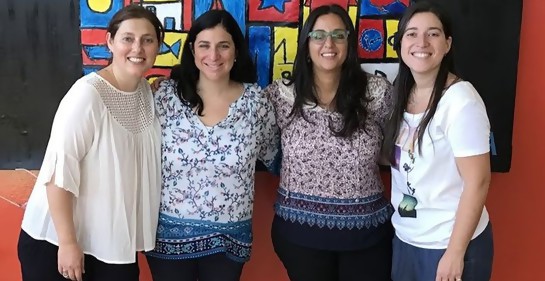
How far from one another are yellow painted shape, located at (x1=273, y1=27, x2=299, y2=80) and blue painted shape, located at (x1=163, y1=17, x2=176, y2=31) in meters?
0.37

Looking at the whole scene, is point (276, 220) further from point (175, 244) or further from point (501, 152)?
point (501, 152)

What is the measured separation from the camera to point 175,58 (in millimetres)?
2070

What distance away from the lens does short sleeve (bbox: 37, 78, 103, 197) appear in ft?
4.93

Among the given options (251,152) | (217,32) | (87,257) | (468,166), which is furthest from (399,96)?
(87,257)

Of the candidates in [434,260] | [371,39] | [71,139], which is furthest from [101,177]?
[371,39]

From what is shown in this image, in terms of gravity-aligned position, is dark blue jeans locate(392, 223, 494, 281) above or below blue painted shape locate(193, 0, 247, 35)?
below

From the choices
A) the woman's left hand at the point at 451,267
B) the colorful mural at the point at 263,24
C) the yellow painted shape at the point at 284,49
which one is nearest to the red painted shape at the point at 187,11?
the colorful mural at the point at 263,24

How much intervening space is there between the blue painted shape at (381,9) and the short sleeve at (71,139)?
3.37 ft

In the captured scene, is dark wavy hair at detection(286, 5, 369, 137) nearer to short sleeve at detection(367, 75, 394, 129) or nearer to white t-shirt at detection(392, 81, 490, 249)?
short sleeve at detection(367, 75, 394, 129)

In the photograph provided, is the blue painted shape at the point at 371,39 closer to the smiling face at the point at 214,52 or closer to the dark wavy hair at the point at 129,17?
the smiling face at the point at 214,52

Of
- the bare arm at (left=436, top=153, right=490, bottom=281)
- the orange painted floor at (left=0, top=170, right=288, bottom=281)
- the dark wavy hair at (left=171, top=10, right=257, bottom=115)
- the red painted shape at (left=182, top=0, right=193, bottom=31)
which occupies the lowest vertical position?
the orange painted floor at (left=0, top=170, right=288, bottom=281)

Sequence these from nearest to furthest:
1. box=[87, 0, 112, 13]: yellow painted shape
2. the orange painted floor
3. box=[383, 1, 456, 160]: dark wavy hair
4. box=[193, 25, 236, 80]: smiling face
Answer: box=[383, 1, 456, 160]: dark wavy hair < box=[193, 25, 236, 80]: smiling face < box=[87, 0, 112, 13]: yellow painted shape < the orange painted floor

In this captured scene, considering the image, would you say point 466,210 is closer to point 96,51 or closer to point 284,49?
point 284,49

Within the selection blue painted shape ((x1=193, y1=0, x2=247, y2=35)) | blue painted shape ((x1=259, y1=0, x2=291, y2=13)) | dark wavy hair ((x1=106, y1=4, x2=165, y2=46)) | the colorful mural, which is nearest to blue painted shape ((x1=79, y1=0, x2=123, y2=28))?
the colorful mural
